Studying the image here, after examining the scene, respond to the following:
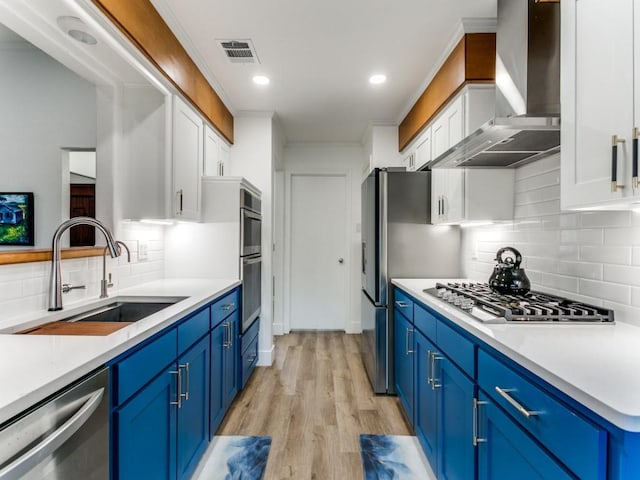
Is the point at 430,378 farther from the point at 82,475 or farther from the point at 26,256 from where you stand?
the point at 26,256

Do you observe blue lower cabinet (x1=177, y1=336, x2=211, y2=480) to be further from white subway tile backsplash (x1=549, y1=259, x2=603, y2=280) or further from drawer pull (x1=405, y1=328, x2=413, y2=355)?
white subway tile backsplash (x1=549, y1=259, x2=603, y2=280)

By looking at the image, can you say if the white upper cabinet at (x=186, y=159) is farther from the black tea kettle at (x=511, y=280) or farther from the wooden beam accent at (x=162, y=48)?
the black tea kettle at (x=511, y=280)

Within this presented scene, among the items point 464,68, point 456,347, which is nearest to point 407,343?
point 456,347

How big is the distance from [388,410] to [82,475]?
2.10 m

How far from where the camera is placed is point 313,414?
251cm

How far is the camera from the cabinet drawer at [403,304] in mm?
2291

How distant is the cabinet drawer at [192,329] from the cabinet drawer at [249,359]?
0.96m

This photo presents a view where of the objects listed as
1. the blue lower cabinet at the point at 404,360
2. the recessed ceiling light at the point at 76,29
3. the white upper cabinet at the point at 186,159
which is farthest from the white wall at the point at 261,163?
the recessed ceiling light at the point at 76,29

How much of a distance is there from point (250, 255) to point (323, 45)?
Answer: 1699mm

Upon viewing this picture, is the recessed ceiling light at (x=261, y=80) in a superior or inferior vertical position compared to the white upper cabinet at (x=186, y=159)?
superior

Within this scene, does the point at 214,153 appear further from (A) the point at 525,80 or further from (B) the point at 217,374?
(A) the point at 525,80

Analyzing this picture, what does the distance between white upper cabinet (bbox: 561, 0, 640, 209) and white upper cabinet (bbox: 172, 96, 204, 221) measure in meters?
2.10

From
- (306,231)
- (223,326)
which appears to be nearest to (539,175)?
(223,326)

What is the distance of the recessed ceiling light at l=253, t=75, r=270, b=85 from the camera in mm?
2836
